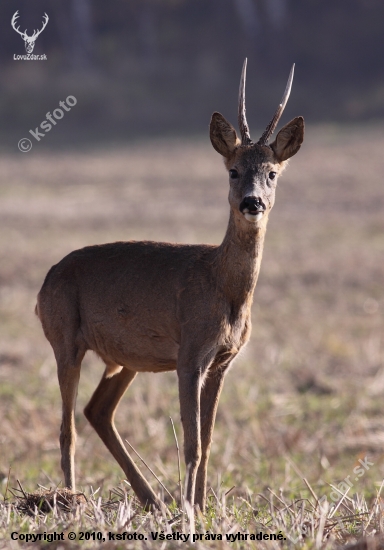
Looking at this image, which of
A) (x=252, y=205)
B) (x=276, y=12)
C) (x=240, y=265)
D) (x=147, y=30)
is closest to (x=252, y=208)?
(x=252, y=205)

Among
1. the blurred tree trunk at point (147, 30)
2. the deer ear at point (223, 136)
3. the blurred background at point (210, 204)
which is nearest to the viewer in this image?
the deer ear at point (223, 136)

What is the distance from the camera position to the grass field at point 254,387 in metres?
5.70

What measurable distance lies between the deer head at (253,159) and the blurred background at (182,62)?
→ 128 feet

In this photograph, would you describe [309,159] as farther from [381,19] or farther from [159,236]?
[381,19]

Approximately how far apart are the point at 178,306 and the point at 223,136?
4.43ft

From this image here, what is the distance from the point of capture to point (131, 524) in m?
5.28

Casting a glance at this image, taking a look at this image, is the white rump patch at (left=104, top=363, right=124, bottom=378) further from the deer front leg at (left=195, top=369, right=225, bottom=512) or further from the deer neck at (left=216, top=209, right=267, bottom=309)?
the deer neck at (left=216, top=209, right=267, bottom=309)

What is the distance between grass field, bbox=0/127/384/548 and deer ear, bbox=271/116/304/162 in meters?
2.47

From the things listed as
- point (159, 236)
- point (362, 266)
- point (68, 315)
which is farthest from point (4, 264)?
point (68, 315)

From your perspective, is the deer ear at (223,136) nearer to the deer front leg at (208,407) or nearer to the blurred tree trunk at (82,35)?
the deer front leg at (208,407)

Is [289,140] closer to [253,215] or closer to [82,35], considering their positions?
[253,215]

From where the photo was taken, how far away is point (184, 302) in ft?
21.2

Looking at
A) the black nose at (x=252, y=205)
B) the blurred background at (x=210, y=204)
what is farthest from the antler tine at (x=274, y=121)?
the blurred background at (x=210, y=204)

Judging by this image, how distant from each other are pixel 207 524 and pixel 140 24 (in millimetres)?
61609
